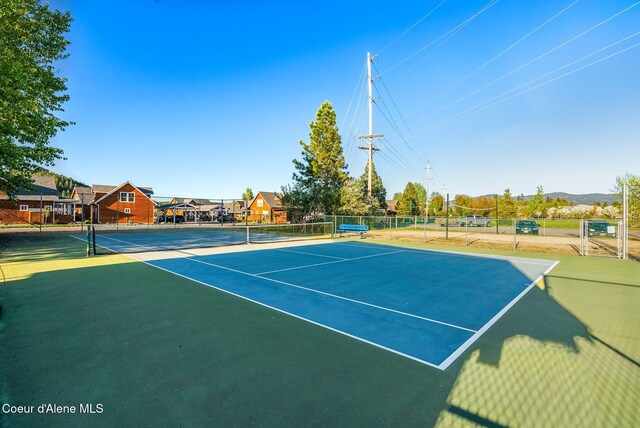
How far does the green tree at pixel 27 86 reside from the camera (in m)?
11.4

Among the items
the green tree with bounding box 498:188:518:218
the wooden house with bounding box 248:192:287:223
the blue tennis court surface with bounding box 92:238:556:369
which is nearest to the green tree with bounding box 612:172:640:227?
the blue tennis court surface with bounding box 92:238:556:369

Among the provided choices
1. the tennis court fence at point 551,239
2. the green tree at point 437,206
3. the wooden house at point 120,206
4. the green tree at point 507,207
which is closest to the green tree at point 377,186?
the tennis court fence at point 551,239

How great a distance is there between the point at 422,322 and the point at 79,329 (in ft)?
20.2

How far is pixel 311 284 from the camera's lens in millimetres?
8586

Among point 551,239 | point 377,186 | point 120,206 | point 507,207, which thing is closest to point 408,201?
point 377,186

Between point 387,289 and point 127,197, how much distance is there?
46717 mm

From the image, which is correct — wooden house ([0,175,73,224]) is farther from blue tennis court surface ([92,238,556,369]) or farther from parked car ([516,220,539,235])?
parked car ([516,220,539,235])

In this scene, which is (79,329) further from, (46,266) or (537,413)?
(46,266)

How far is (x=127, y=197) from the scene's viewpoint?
1695 inches

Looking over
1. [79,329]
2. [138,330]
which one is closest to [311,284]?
[138,330]

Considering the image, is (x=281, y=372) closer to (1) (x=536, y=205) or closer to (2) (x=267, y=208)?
(2) (x=267, y=208)

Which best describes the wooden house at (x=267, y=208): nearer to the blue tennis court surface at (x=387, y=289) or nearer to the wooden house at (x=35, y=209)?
the wooden house at (x=35, y=209)

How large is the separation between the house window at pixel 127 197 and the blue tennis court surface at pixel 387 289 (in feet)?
119

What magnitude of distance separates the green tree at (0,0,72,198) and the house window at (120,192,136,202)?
28940 mm
